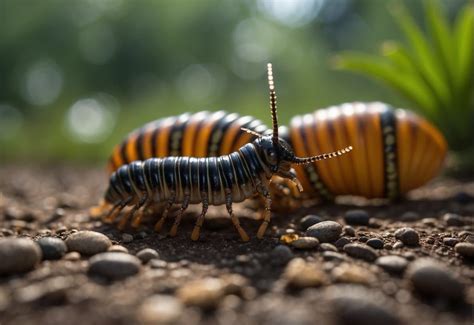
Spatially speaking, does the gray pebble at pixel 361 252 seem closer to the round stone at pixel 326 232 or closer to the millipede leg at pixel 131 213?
the round stone at pixel 326 232

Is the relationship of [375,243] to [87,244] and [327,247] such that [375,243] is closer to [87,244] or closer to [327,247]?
[327,247]

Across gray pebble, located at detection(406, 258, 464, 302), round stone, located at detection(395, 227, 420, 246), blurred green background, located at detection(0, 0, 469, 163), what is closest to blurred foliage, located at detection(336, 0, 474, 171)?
round stone, located at detection(395, 227, 420, 246)

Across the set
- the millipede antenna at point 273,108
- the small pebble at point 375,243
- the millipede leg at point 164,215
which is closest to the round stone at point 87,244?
the millipede leg at point 164,215

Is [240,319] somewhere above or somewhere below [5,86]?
below

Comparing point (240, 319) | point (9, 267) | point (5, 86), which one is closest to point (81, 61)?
point (5, 86)

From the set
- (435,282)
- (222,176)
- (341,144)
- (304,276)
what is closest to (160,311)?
(304,276)

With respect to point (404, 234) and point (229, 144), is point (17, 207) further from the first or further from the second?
point (404, 234)

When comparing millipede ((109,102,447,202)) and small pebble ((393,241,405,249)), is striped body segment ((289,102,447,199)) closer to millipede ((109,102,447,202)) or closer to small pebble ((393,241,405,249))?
millipede ((109,102,447,202))
